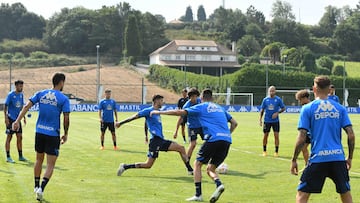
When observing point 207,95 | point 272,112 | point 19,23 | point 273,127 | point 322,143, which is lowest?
point 273,127

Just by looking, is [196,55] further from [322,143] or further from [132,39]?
[322,143]

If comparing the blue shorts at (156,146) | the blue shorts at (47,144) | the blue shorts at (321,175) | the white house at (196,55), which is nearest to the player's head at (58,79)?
the blue shorts at (47,144)

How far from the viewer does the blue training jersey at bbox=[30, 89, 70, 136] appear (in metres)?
11.0

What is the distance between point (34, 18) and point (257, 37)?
5056cm

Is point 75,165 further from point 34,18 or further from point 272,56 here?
point 34,18

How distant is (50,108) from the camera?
1109 centimetres

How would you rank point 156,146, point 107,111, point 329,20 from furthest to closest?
point 329,20
point 107,111
point 156,146

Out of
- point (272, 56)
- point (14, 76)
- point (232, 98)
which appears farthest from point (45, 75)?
point (272, 56)

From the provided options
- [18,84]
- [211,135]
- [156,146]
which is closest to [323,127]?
[211,135]

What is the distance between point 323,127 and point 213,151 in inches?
125

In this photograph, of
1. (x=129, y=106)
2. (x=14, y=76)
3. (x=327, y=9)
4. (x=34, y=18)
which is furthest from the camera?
(x=327, y=9)

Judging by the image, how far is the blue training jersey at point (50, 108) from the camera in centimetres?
1104

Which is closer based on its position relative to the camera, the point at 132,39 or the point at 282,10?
the point at 132,39

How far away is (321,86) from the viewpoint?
27.0 feet
